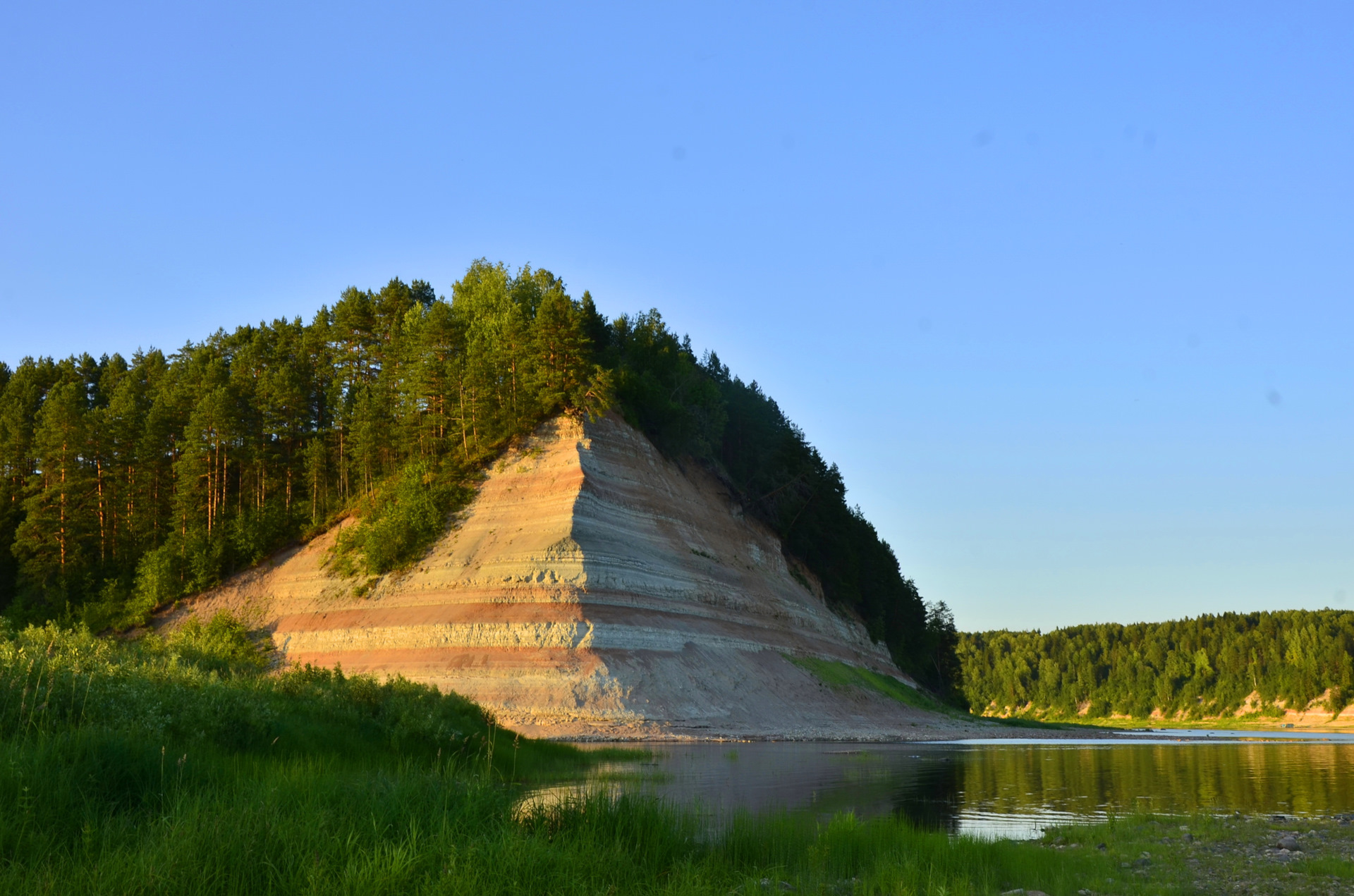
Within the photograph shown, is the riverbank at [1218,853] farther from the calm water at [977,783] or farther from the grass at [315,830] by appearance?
the calm water at [977,783]

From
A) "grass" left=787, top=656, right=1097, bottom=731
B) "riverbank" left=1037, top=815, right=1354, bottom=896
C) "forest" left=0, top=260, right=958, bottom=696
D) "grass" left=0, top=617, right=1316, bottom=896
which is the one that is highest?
"forest" left=0, top=260, right=958, bottom=696

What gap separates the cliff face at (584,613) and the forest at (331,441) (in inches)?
151

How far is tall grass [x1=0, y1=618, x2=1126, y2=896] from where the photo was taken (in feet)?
31.3

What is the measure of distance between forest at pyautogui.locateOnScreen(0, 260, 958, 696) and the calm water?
37.0m

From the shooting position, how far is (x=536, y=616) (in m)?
58.7

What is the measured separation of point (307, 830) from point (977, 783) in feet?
85.6

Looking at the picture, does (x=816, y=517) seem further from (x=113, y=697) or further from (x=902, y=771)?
(x=113, y=697)

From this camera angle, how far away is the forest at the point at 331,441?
7494 centimetres

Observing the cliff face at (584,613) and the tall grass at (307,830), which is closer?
the tall grass at (307,830)

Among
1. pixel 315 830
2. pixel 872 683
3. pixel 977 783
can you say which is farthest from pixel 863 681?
pixel 315 830

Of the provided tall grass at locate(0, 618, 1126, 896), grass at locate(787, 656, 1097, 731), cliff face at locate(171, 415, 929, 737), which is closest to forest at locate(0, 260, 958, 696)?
cliff face at locate(171, 415, 929, 737)

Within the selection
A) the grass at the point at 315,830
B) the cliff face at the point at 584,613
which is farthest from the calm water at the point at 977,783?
the cliff face at the point at 584,613

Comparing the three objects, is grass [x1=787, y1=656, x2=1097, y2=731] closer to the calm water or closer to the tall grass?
the calm water

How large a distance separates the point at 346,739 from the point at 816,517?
8991cm
